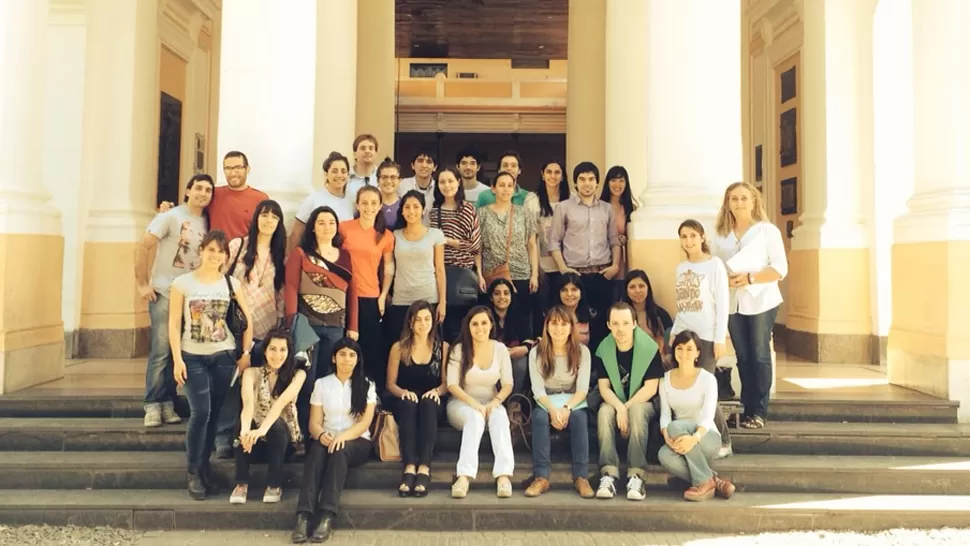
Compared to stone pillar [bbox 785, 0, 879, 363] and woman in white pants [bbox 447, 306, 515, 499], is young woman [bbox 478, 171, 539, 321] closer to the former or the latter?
woman in white pants [bbox 447, 306, 515, 499]

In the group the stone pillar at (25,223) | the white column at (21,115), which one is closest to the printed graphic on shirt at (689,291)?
the stone pillar at (25,223)

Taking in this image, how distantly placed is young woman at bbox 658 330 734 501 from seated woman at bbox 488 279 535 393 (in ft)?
3.43

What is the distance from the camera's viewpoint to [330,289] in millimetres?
5043

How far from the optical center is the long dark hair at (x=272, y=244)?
492cm

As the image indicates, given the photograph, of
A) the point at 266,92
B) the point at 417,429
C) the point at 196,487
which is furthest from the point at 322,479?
the point at 266,92

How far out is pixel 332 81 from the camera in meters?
7.81

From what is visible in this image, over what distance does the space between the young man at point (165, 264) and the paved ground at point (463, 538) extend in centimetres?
108

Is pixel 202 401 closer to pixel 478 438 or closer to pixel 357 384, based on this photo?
pixel 357 384

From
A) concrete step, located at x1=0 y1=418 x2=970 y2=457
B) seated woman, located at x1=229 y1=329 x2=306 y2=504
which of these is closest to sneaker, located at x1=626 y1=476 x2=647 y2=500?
concrete step, located at x1=0 y1=418 x2=970 y2=457

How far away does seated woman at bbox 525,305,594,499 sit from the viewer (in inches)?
190

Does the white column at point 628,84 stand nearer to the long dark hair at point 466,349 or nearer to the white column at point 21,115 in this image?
the long dark hair at point 466,349

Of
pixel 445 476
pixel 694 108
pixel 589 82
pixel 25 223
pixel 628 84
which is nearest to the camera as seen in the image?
pixel 445 476

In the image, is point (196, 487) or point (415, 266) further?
point (415, 266)

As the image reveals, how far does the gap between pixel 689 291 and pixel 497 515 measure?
214cm
